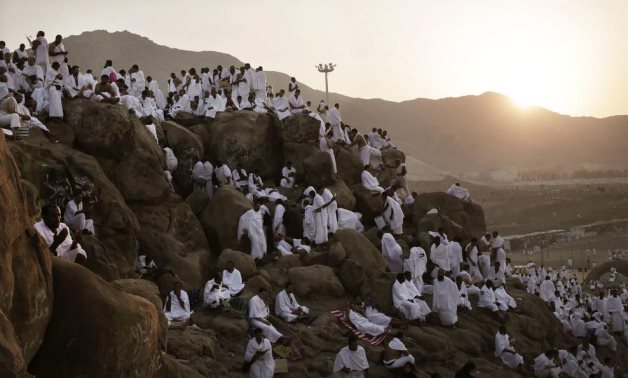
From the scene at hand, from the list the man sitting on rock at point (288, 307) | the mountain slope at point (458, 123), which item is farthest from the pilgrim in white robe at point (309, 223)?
the mountain slope at point (458, 123)

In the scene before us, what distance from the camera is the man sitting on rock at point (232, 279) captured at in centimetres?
1427

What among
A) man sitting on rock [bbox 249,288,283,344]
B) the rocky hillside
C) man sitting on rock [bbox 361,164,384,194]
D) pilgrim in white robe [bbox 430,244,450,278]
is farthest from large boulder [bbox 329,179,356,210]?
man sitting on rock [bbox 249,288,283,344]

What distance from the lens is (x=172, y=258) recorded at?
1575cm

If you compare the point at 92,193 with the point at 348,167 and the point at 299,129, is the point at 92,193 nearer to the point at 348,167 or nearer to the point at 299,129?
the point at 299,129

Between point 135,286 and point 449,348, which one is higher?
point 135,286

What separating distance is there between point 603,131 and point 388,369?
442 ft

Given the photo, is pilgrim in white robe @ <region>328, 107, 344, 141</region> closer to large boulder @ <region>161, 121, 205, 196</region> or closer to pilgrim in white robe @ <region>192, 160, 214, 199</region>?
large boulder @ <region>161, 121, 205, 196</region>

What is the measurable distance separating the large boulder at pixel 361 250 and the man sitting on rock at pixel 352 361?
4.84 meters

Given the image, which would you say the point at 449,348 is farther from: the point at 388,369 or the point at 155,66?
the point at 155,66

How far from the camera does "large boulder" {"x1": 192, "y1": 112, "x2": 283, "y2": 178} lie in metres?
20.8

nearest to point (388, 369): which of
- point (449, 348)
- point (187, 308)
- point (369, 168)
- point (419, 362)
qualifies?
point (419, 362)

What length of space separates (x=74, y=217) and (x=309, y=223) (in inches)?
288

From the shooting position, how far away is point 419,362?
14.2 metres

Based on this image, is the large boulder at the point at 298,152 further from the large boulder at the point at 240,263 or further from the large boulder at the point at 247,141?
the large boulder at the point at 240,263
